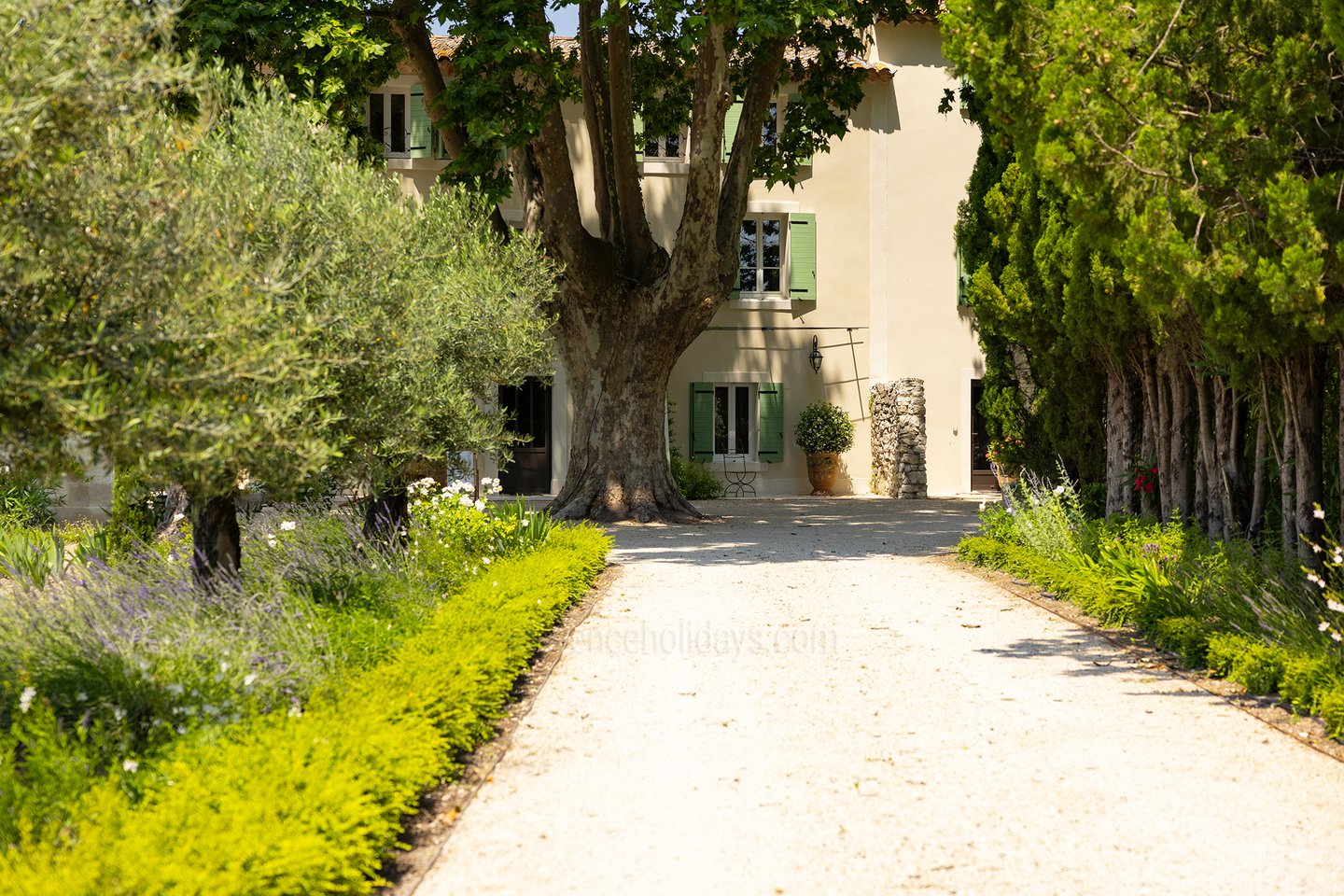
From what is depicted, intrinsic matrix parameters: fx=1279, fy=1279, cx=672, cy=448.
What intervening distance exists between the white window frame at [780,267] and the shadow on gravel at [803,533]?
4.15 meters

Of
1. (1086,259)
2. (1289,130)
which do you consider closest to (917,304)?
(1086,259)

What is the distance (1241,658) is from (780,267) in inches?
675

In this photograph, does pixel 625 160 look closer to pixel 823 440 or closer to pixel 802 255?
pixel 802 255

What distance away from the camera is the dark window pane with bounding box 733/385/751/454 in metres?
22.7

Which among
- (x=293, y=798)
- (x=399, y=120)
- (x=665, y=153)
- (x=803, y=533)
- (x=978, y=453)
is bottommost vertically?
(x=803, y=533)

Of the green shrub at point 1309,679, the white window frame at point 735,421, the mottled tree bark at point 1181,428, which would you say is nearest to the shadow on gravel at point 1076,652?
the green shrub at point 1309,679

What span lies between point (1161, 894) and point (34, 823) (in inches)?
125

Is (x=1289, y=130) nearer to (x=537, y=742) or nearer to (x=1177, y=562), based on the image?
(x=1177, y=562)

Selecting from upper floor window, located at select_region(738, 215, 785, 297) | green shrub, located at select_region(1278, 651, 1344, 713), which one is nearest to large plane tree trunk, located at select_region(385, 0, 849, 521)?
upper floor window, located at select_region(738, 215, 785, 297)

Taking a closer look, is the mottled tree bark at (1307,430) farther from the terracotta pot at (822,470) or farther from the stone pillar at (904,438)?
the terracotta pot at (822,470)

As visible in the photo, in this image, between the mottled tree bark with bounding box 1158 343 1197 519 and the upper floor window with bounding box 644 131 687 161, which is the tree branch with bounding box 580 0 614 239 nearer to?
the upper floor window with bounding box 644 131 687 161

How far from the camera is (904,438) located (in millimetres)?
22000

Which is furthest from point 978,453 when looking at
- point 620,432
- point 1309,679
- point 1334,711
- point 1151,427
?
point 1334,711

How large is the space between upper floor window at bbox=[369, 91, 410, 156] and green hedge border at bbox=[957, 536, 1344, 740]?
16.3 meters
